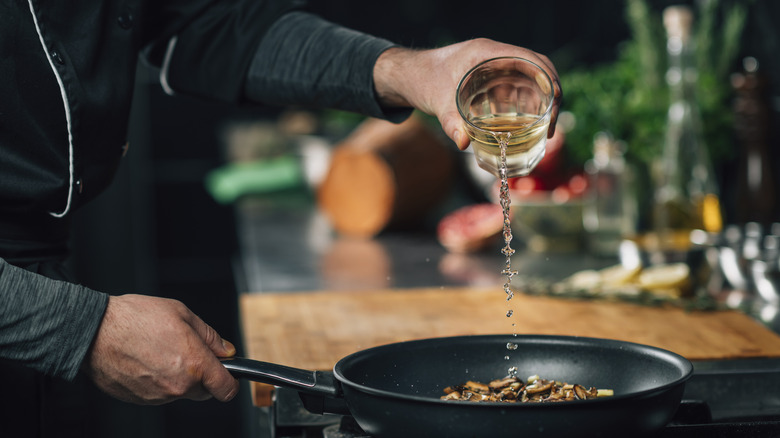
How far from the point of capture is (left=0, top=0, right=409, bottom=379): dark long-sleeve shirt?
41.0 inches

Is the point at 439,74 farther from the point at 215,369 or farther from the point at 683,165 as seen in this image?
the point at 683,165

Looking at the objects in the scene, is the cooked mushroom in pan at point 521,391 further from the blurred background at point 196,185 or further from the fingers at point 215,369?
the blurred background at point 196,185

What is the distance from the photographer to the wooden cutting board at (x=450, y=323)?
114 centimetres

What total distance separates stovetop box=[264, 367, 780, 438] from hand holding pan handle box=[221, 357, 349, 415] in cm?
4

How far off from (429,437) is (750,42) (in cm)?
148

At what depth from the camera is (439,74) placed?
3.26ft

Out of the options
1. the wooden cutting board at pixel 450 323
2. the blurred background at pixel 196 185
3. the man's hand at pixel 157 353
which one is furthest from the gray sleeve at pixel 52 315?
the blurred background at pixel 196 185

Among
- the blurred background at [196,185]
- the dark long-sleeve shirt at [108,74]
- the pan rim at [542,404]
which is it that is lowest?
the blurred background at [196,185]

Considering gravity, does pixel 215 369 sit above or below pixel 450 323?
above

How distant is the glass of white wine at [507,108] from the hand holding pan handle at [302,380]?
27 centimetres

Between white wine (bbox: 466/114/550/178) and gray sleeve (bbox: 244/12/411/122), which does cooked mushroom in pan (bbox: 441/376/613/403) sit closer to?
white wine (bbox: 466/114/550/178)

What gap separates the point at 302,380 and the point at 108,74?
1.73 ft

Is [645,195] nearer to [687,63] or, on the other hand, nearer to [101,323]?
[687,63]


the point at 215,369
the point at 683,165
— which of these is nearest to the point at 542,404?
the point at 215,369
